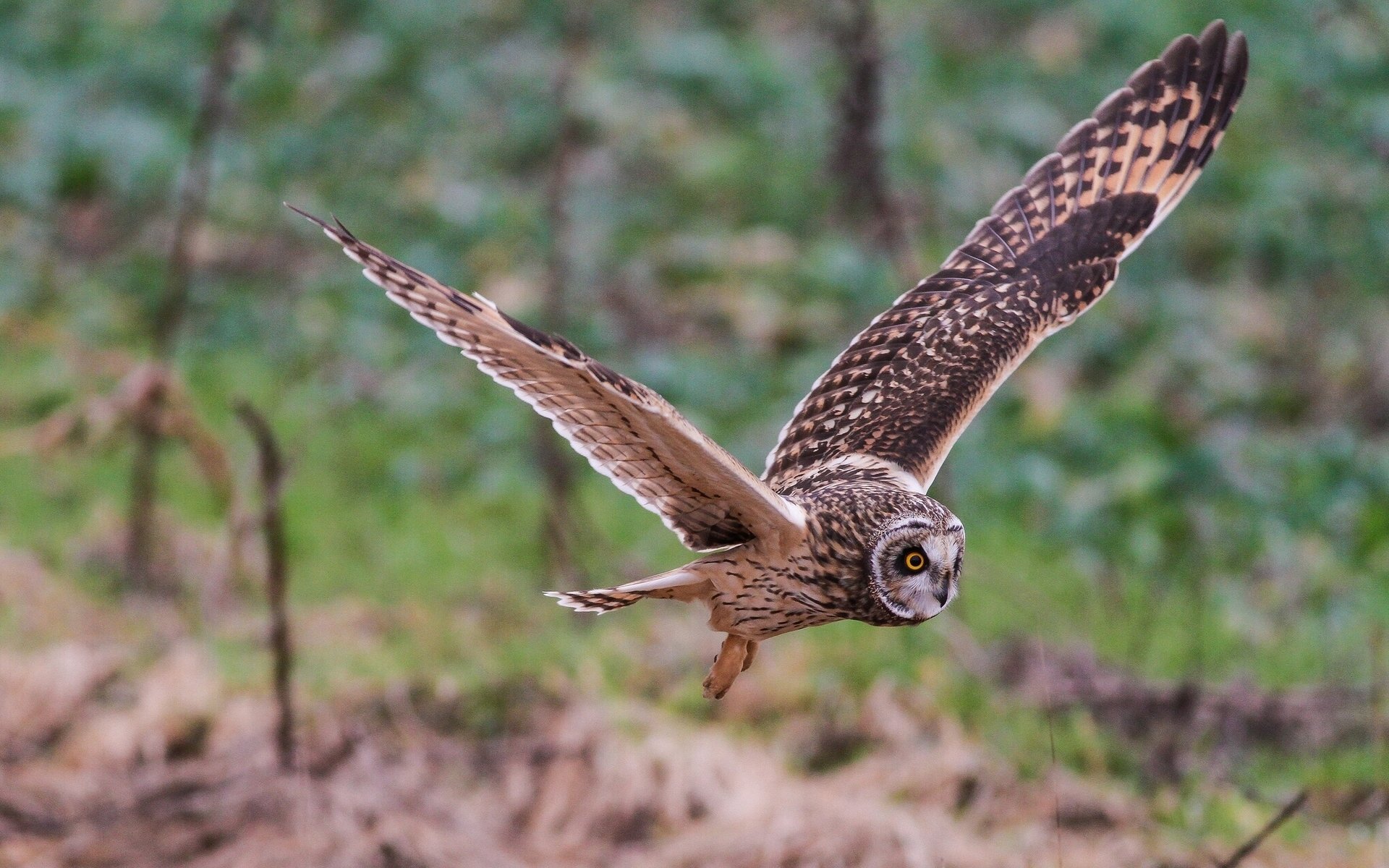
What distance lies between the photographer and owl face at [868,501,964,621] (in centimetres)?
365

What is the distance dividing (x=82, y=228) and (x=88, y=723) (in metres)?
5.61

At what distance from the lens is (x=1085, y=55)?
37.3 feet

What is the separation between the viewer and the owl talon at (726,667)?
3744 mm

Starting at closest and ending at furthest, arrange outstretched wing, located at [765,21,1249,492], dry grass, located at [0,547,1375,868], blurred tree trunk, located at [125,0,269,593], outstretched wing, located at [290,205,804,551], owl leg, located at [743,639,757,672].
Answer: outstretched wing, located at [290,205,804,551], owl leg, located at [743,639,757,672], outstretched wing, located at [765,21,1249,492], dry grass, located at [0,547,1375,868], blurred tree trunk, located at [125,0,269,593]

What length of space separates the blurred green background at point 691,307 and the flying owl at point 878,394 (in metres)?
1.23

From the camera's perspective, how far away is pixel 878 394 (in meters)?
4.63

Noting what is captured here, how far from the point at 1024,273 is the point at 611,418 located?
5.06 ft

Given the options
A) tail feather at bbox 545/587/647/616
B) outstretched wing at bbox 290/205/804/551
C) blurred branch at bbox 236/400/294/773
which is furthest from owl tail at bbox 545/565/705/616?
blurred branch at bbox 236/400/294/773

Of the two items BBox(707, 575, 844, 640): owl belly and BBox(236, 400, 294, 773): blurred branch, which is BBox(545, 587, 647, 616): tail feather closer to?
BBox(707, 575, 844, 640): owl belly

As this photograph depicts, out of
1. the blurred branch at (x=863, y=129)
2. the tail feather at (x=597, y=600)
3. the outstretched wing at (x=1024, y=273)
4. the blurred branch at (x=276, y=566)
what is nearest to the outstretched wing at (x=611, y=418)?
the tail feather at (x=597, y=600)

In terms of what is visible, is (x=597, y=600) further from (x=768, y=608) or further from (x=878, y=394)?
(x=878, y=394)

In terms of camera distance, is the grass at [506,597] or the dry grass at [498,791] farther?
the grass at [506,597]

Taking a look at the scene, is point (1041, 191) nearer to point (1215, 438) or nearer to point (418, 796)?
point (418, 796)

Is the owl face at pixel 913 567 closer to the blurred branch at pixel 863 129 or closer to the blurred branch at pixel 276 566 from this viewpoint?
the blurred branch at pixel 276 566
